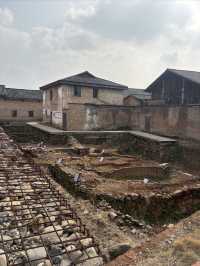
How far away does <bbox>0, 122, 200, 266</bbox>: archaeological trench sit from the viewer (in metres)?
3.39

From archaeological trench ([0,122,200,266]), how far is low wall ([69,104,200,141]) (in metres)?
1.49

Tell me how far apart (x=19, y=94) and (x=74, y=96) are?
11781 millimetres

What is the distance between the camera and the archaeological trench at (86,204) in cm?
339

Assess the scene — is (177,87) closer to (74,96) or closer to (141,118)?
(141,118)

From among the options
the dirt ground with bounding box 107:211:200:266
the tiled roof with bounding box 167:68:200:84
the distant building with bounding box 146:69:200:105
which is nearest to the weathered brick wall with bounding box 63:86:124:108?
the distant building with bounding box 146:69:200:105

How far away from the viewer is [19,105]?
1144 inches

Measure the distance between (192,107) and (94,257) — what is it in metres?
13.5

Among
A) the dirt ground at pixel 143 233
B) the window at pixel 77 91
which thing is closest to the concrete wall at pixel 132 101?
the window at pixel 77 91

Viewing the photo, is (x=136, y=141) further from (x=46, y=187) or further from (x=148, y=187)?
(x=46, y=187)

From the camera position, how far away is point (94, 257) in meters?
3.19

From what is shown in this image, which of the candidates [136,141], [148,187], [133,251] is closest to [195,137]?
[136,141]

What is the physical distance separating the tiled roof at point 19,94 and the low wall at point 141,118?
12.4 meters

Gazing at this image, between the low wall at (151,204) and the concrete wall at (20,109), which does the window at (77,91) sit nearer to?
the concrete wall at (20,109)

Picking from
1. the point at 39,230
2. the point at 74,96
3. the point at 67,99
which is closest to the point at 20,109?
the point at 67,99
